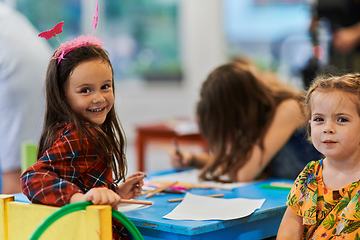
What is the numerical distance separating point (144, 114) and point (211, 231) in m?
5.10

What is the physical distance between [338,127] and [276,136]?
0.73 metres

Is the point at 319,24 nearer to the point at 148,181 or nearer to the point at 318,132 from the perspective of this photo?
the point at 148,181

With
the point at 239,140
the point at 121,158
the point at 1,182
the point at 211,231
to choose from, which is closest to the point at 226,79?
the point at 239,140

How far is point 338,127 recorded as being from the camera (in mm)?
1064

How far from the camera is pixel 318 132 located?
1.09 metres

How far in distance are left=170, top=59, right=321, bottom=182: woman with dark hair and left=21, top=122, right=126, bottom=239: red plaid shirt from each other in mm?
689

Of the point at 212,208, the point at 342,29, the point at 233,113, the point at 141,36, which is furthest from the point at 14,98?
the point at 141,36

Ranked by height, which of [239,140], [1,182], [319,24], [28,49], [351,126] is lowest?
[1,182]

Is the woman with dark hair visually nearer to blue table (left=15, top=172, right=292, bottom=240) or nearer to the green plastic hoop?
blue table (left=15, top=172, right=292, bottom=240)

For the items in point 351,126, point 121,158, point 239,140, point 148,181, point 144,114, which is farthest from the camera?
point 144,114

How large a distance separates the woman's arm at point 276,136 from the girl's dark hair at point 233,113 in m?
0.02

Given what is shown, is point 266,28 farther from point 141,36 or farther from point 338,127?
point 338,127

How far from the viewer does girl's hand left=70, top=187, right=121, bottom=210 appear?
955mm

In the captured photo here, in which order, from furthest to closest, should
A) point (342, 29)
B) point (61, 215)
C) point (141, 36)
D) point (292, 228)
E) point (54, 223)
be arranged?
point (141, 36)
point (342, 29)
point (292, 228)
point (54, 223)
point (61, 215)
